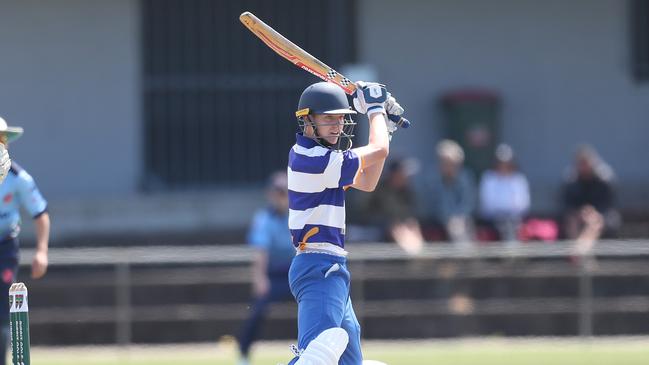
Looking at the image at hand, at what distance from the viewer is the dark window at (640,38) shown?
17.2m

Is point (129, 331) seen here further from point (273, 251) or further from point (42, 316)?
point (273, 251)

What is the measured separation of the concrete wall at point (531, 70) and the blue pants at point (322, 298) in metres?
8.79

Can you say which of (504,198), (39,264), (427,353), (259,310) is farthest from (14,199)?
(504,198)

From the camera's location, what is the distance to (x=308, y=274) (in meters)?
7.94

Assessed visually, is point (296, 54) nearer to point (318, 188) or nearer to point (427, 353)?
point (318, 188)

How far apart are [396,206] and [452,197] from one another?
598 millimetres

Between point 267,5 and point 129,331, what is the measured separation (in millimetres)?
3983

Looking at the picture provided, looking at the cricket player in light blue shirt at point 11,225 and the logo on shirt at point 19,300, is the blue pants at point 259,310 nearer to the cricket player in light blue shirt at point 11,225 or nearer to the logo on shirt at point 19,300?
the cricket player in light blue shirt at point 11,225

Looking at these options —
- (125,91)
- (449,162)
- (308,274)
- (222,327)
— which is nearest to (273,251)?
(222,327)

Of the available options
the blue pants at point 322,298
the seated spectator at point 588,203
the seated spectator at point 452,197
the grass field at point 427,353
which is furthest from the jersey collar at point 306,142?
the seated spectator at point 588,203

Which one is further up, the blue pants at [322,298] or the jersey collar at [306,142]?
the jersey collar at [306,142]

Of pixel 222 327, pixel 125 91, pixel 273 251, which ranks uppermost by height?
pixel 125 91

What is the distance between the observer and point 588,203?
15625 millimetres

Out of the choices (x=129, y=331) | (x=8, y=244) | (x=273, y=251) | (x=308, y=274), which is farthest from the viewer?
(x=129, y=331)
